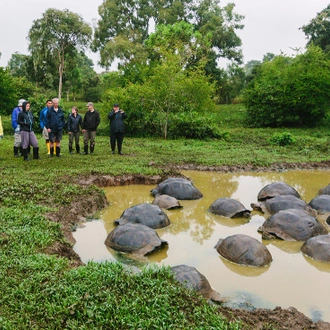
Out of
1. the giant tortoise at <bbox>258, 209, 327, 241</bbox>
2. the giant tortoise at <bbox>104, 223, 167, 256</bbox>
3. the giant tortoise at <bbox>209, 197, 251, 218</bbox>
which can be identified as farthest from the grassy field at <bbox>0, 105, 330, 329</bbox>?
the giant tortoise at <bbox>258, 209, 327, 241</bbox>

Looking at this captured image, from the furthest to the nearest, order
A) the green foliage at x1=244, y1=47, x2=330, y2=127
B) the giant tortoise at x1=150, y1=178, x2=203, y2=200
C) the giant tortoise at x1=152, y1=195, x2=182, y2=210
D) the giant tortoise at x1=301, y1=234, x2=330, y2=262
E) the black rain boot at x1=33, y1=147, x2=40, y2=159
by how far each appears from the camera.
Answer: the green foliage at x1=244, y1=47, x2=330, y2=127
the black rain boot at x1=33, y1=147, x2=40, y2=159
the giant tortoise at x1=150, y1=178, x2=203, y2=200
the giant tortoise at x1=152, y1=195, x2=182, y2=210
the giant tortoise at x1=301, y1=234, x2=330, y2=262

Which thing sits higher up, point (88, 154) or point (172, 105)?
point (172, 105)

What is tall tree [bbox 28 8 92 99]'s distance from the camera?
2561 cm

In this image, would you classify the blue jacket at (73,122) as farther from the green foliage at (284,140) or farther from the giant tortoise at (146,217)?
the green foliage at (284,140)

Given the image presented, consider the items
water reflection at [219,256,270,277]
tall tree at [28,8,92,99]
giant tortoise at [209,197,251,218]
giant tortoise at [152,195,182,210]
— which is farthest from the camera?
tall tree at [28,8,92,99]

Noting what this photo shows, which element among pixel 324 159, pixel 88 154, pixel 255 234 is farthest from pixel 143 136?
pixel 255 234

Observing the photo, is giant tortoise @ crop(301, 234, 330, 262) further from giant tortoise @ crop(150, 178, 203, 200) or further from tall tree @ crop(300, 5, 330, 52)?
tall tree @ crop(300, 5, 330, 52)

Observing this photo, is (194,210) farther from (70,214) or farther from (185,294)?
(185,294)

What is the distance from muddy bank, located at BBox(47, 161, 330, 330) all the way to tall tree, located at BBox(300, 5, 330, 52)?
24016 mm

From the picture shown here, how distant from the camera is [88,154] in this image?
35.6 ft

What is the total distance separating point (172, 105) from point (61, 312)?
42.9 ft

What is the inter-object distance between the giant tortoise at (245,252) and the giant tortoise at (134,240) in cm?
82

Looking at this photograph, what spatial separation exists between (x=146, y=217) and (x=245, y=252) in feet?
5.26

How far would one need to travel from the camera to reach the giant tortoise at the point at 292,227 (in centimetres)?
548
